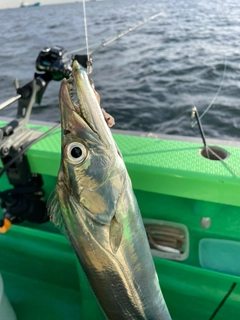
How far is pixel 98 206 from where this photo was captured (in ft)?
3.99

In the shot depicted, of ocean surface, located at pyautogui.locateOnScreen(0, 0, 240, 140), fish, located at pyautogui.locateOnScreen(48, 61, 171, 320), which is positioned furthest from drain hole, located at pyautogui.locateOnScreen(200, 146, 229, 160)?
ocean surface, located at pyautogui.locateOnScreen(0, 0, 240, 140)

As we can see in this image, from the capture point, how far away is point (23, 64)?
11430 mm

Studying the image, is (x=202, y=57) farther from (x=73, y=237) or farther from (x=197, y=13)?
(x=73, y=237)

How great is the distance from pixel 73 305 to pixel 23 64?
34.1ft

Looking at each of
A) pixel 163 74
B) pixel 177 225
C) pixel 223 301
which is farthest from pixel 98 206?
pixel 163 74

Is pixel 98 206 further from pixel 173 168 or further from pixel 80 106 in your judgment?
pixel 173 168

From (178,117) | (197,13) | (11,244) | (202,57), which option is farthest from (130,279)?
(197,13)

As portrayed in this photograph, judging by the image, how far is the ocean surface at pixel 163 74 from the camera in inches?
255

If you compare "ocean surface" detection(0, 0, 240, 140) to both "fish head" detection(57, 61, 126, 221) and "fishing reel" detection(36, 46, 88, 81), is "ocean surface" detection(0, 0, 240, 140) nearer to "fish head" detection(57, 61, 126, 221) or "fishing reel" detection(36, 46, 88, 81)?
"fishing reel" detection(36, 46, 88, 81)

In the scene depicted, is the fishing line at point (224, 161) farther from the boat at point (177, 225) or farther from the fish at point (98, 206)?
the fish at point (98, 206)

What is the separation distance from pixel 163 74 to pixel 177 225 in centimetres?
709

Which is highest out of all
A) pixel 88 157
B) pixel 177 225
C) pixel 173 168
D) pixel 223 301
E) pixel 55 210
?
pixel 88 157

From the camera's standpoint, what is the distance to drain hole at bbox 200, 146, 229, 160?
2104mm

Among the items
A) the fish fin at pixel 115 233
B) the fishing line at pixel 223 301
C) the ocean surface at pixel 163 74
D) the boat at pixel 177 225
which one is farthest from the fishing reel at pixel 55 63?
the ocean surface at pixel 163 74
